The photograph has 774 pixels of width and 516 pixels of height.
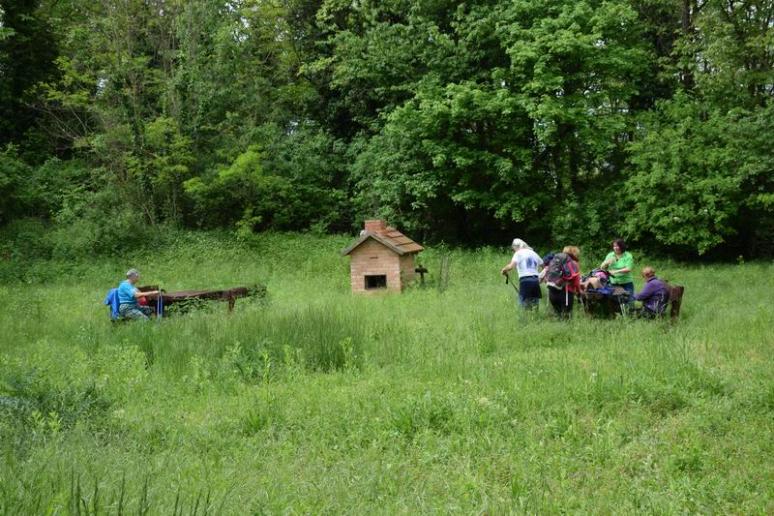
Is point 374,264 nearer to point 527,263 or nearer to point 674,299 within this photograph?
point 527,263

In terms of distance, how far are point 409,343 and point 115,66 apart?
60.5 feet

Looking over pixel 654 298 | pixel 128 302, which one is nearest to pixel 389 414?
pixel 654 298

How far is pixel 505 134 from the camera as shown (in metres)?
22.1

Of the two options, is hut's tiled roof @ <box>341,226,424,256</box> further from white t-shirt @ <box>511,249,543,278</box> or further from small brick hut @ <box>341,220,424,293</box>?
white t-shirt @ <box>511,249,543,278</box>

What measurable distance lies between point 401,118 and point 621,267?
1181 centimetres

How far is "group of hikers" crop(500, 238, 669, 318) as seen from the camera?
1036cm

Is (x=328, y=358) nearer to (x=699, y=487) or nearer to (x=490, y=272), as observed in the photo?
(x=699, y=487)

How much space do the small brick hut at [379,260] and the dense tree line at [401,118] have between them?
5526 mm

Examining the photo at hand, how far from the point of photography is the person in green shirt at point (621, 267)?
1146cm

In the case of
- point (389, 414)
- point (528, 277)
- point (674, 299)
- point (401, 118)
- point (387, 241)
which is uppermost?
point (401, 118)

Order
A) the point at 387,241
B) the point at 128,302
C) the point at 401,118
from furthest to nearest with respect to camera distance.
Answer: the point at 401,118, the point at 387,241, the point at 128,302

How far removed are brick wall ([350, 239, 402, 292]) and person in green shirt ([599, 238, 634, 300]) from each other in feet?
19.1

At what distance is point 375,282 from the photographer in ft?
55.2

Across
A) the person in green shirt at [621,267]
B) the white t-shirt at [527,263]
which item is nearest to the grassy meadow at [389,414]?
the white t-shirt at [527,263]
